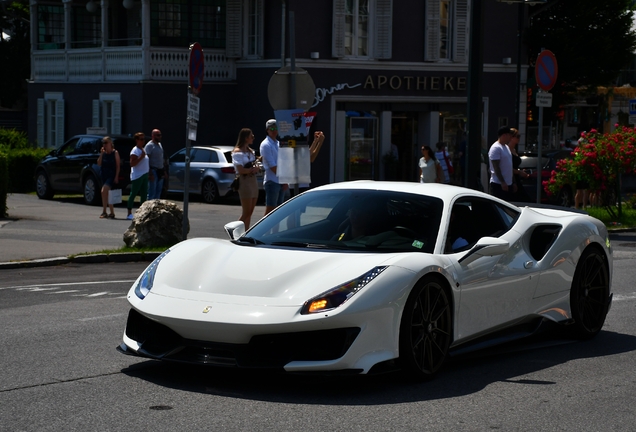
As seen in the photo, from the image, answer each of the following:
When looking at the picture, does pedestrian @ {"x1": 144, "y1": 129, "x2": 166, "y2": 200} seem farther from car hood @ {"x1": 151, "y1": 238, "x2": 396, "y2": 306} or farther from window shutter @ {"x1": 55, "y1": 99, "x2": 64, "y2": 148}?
window shutter @ {"x1": 55, "y1": 99, "x2": 64, "y2": 148}

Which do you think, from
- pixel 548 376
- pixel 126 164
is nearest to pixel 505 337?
pixel 548 376

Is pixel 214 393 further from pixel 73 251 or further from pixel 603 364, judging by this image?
pixel 73 251

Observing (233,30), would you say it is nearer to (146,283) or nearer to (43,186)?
Result: (43,186)

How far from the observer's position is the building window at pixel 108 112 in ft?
117

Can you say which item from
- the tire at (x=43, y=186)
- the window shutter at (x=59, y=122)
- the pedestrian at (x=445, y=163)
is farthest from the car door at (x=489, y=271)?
the window shutter at (x=59, y=122)

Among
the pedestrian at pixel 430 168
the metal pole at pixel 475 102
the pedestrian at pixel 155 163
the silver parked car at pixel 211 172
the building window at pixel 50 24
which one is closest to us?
the metal pole at pixel 475 102

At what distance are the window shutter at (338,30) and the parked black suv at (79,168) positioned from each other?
939 centimetres

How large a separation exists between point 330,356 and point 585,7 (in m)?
39.1

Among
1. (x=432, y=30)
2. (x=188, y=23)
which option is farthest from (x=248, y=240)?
(x=432, y=30)

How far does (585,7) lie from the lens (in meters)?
43.0

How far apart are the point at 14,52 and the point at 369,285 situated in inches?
2182

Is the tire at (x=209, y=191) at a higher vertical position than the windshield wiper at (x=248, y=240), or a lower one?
lower

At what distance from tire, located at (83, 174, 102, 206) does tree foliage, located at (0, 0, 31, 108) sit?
111 feet

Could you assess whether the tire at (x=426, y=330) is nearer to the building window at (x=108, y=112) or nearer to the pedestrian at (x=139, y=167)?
the pedestrian at (x=139, y=167)
